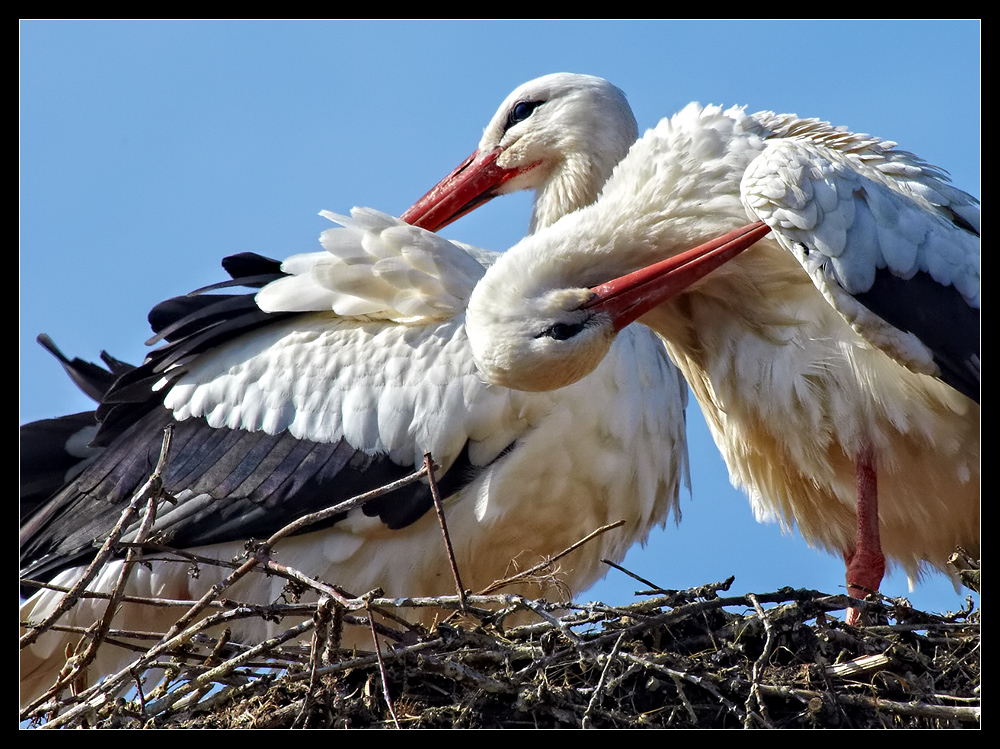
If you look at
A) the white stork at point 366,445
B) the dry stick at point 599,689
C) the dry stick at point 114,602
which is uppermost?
the white stork at point 366,445

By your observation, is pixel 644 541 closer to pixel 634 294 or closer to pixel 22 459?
pixel 634 294

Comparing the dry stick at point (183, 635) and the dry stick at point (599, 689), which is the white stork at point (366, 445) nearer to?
the dry stick at point (183, 635)

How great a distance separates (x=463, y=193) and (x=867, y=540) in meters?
2.71

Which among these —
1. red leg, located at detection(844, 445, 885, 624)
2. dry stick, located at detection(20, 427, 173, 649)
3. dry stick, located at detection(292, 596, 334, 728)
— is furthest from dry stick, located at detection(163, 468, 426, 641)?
red leg, located at detection(844, 445, 885, 624)

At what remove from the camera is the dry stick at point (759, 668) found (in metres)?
4.12

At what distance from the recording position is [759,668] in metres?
4.25

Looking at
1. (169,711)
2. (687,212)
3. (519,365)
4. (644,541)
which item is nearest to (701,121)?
(687,212)

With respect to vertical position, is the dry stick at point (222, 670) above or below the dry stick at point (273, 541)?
below

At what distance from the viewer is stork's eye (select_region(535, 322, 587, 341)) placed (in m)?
→ 4.66

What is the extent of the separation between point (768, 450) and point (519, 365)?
4.38 ft

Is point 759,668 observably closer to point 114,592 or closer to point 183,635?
point 183,635

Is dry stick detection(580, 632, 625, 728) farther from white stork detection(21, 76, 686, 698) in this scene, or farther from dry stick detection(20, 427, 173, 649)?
dry stick detection(20, 427, 173, 649)

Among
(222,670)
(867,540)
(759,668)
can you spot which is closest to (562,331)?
(759,668)

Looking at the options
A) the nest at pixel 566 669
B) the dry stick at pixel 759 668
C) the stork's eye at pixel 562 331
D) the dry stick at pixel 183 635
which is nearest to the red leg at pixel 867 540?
the nest at pixel 566 669
